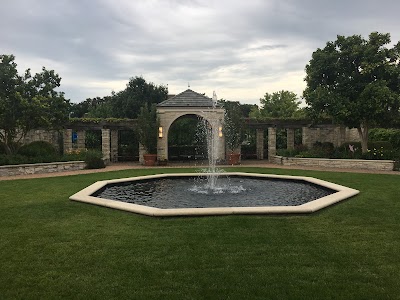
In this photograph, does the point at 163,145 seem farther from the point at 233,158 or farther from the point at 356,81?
the point at 356,81

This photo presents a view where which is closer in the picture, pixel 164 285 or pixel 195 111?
pixel 164 285

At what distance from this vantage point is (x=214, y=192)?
425 inches

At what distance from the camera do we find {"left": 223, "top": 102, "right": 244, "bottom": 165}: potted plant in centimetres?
2169

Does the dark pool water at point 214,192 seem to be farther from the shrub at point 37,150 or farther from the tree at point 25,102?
the shrub at point 37,150

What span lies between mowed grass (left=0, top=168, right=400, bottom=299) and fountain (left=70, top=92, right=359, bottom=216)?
354 millimetres

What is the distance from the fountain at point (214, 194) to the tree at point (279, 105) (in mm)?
23763

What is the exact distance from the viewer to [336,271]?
14.4ft

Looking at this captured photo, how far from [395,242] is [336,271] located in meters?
1.90

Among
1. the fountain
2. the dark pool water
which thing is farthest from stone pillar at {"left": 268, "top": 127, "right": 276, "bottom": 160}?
the dark pool water

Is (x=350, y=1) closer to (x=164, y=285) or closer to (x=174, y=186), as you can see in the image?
(x=174, y=186)

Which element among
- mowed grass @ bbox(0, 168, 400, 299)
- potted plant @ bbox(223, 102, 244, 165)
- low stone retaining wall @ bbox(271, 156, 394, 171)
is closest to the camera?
mowed grass @ bbox(0, 168, 400, 299)

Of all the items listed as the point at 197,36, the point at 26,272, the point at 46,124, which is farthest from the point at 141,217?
the point at 46,124

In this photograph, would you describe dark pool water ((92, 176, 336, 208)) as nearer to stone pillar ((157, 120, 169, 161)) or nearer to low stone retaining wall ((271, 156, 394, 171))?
low stone retaining wall ((271, 156, 394, 171))

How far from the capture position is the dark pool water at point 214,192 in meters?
9.11
